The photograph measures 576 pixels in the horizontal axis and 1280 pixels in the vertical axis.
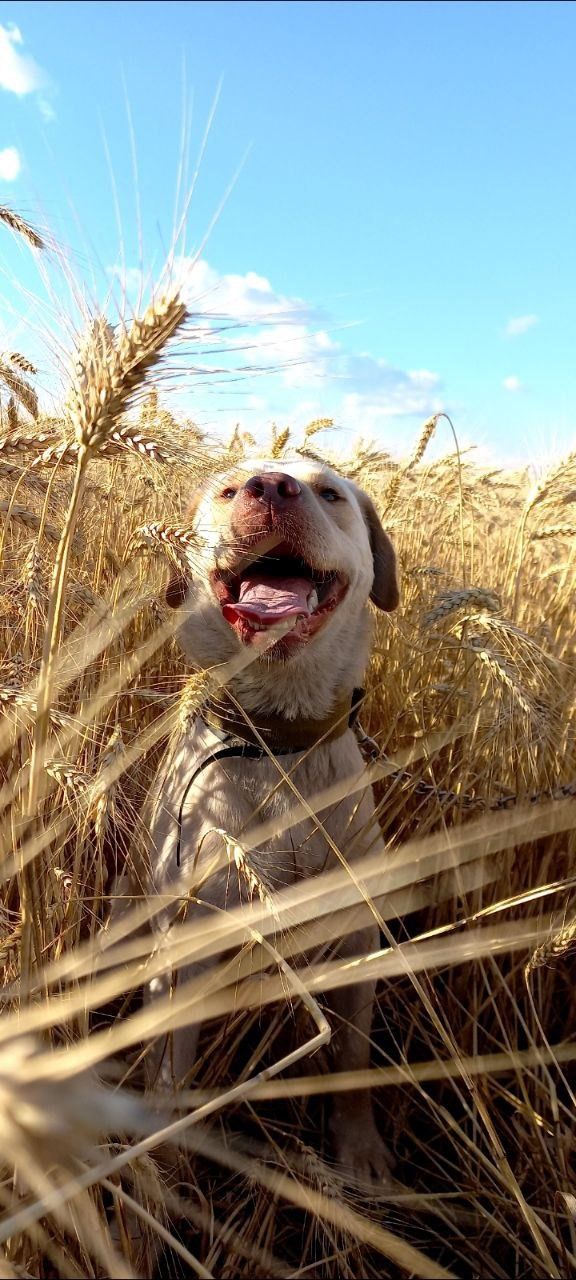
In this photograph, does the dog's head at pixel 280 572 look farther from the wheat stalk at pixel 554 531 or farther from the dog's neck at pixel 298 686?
the wheat stalk at pixel 554 531

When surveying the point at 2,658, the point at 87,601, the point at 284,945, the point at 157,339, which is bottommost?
the point at 284,945

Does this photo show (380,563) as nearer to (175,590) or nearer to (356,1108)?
(175,590)

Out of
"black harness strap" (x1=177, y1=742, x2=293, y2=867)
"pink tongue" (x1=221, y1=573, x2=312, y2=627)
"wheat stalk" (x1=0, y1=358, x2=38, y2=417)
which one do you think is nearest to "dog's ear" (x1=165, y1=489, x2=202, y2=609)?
"pink tongue" (x1=221, y1=573, x2=312, y2=627)

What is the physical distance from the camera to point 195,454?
152cm

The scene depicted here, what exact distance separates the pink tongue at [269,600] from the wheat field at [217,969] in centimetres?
30

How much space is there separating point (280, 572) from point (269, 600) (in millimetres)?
249

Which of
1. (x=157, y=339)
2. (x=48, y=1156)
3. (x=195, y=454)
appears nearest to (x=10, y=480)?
(x=195, y=454)

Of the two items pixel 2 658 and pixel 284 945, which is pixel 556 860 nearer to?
pixel 284 945

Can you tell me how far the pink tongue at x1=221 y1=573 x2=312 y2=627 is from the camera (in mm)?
2154

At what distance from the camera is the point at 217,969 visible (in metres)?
1.62

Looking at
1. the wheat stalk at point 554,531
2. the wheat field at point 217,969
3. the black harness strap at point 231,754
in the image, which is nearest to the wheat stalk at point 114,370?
the wheat field at point 217,969

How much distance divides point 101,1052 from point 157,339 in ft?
3.47

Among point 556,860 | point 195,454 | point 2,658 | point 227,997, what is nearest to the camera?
point 195,454

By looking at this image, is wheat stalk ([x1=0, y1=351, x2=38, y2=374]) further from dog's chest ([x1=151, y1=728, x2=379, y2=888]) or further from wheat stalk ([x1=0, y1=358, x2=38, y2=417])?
dog's chest ([x1=151, y1=728, x2=379, y2=888])
